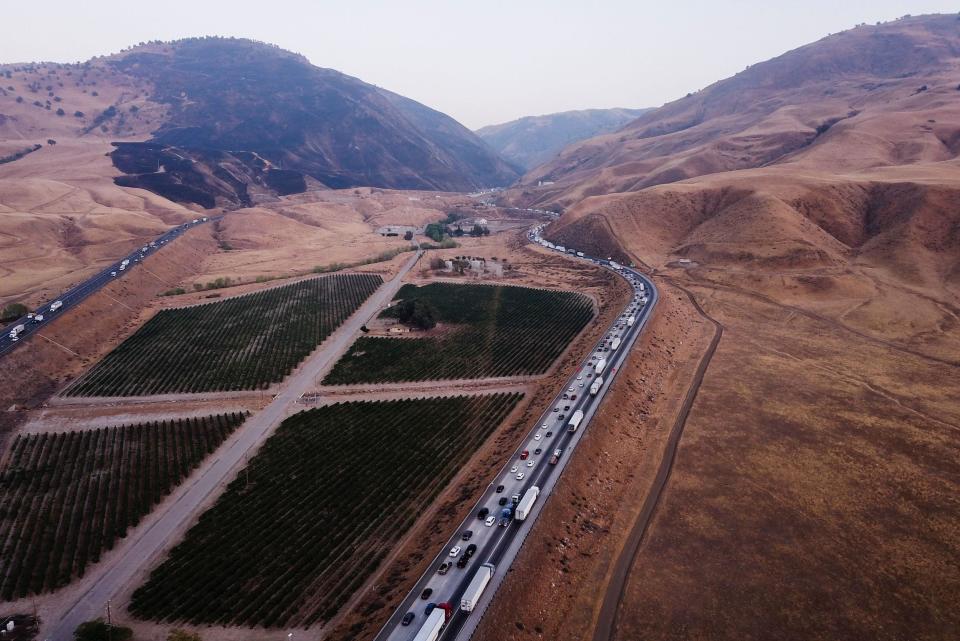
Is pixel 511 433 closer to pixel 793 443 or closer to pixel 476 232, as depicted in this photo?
pixel 793 443

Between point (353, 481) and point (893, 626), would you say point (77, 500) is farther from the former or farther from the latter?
point (893, 626)

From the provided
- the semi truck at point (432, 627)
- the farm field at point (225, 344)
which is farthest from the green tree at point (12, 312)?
the semi truck at point (432, 627)

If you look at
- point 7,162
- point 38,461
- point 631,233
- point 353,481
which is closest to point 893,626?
point 353,481

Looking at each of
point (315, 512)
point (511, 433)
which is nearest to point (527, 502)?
point (511, 433)

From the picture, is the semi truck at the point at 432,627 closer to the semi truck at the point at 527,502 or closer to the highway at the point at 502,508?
the highway at the point at 502,508

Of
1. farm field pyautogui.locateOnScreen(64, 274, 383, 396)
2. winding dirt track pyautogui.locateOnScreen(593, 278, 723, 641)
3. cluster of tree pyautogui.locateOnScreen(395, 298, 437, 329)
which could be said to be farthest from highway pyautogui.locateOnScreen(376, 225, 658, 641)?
farm field pyautogui.locateOnScreen(64, 274, 383, 396)
